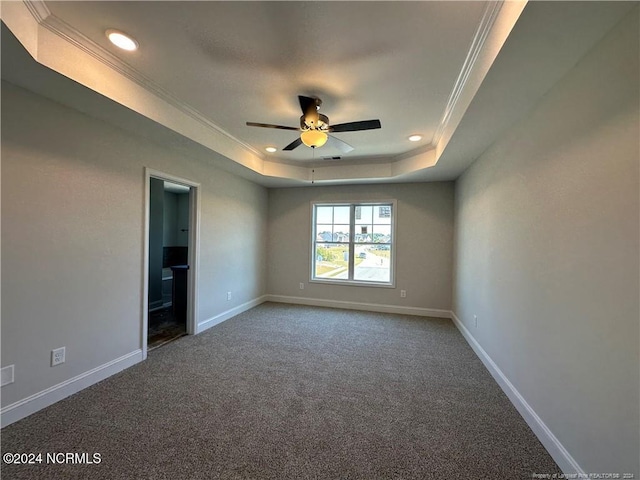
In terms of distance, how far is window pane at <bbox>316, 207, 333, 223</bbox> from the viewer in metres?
5.70

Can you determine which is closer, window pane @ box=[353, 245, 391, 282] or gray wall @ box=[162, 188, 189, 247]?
window pane @ box=[353, 245, 391, 282]

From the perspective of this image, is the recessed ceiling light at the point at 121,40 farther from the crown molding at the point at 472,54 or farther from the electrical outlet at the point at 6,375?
the electrical outlet at the point at 6,375

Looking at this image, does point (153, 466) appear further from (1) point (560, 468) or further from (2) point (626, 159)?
(2) point (626, 159)

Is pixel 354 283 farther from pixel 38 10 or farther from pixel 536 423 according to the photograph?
pixel 38 10

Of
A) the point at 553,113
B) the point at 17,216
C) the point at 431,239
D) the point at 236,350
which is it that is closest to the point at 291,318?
A: the point at 236,350

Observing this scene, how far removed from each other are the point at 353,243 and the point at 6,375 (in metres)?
4.69

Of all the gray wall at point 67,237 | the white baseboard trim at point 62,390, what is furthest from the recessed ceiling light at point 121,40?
the white baseboard trim at point 62,390

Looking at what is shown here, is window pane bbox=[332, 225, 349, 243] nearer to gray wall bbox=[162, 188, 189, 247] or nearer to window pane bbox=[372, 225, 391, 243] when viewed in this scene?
window pane bbox=[372, 225, 391, 243]

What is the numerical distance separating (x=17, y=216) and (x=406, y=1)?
2933 mm

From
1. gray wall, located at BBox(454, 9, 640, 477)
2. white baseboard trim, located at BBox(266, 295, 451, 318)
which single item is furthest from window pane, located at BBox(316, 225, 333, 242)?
gray wall, located at BBox(454, 9, 640, 477)

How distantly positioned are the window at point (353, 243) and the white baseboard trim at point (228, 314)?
1.19 metres

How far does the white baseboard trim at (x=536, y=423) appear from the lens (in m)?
1.63

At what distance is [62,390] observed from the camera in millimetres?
→ 2309

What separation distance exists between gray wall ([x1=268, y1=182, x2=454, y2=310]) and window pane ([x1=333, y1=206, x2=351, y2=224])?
240 millimetres
